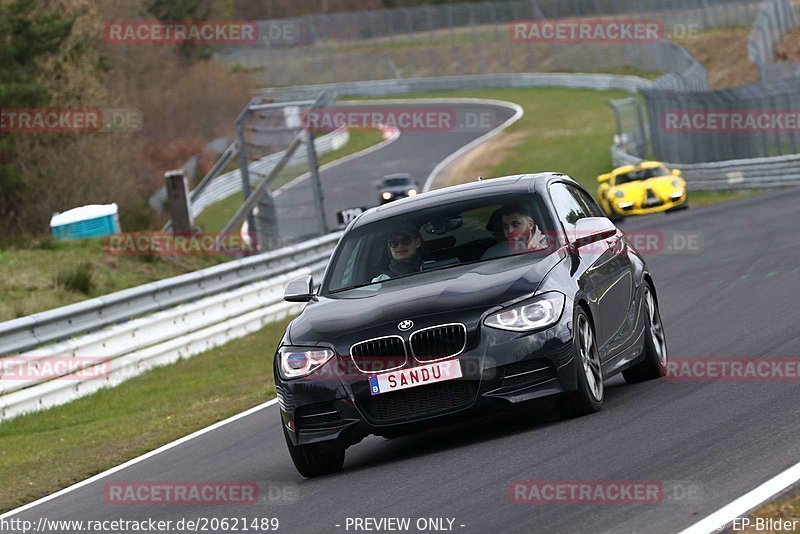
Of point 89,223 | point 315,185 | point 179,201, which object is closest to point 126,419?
point 179,201

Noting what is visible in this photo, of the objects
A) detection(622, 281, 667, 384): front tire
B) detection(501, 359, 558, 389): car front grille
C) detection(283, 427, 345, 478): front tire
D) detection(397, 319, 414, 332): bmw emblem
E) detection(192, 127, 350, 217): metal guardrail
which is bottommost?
detection(192, 127, 350, 217): metal guardrail

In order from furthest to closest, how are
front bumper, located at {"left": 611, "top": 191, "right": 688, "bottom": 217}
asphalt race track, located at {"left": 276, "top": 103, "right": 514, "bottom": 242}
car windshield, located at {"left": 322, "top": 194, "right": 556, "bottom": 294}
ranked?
asphalt race track, located at {"left": 276, "top": 103, "right": 514, "bottom": 242} → front bumper, located at {"left": 611, "top": 191, "right": 688, "bottom": 217} → car windshield, located at {"left": 322, "top": 194, "right": 556, "bottom": 294}

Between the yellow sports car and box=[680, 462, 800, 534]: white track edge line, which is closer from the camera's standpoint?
box=[680, 462, 800, 534]: white track edge line

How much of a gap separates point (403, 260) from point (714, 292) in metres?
7.70

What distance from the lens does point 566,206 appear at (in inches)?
392

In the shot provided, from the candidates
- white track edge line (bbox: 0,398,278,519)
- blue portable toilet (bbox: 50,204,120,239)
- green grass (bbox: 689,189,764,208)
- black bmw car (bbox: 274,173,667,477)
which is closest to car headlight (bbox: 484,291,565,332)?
black bmw car (bbox: 274,173,667,477)

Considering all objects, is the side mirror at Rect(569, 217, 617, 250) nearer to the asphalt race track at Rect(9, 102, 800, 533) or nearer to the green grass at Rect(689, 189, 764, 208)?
the asphalt race track at Rect(9, 102, 800, 533)

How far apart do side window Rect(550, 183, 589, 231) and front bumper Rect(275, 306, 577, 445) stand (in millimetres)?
1354

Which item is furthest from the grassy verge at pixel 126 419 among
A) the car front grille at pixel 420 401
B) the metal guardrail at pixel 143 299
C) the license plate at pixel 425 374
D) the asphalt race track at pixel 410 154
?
the asphalt race track at pixel 410 154

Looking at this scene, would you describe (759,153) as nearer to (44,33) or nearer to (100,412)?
(44,33)

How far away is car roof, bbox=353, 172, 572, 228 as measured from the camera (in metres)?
9.62

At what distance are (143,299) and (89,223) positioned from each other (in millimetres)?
12177

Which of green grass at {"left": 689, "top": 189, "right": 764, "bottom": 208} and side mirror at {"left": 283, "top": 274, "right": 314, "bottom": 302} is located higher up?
side mirror at {"left": 283, "top": 274, "right": 314, "bottom": 302}

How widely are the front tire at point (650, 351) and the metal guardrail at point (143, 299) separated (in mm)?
6597
